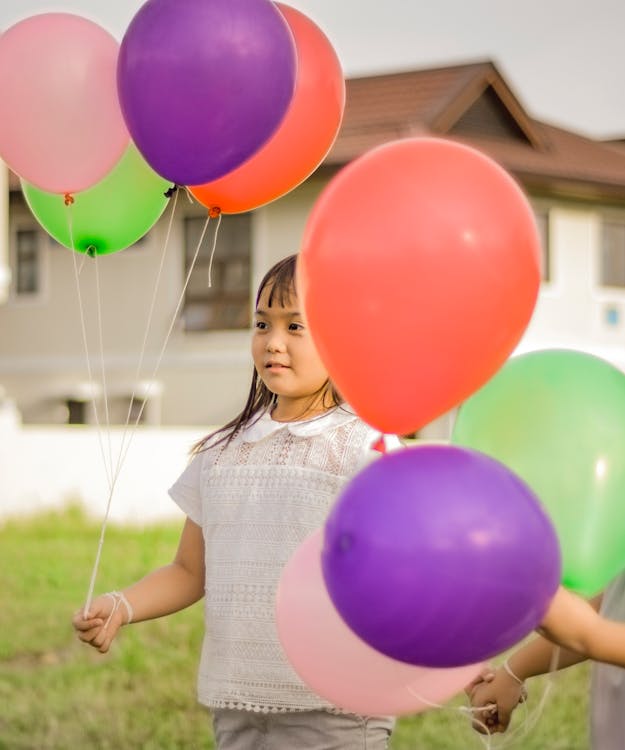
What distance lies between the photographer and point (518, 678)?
2.16 meters

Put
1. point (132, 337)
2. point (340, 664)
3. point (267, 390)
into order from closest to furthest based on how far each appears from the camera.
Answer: point (340, 664), point (267, 390), point (132, 337)

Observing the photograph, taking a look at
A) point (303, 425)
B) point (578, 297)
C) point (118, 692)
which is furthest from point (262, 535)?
point (578, 297)

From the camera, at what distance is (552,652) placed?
212 centimetres

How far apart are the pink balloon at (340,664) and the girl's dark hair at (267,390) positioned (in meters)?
0.69

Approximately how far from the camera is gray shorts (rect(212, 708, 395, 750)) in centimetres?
226

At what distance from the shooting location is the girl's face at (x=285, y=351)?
7.76ft

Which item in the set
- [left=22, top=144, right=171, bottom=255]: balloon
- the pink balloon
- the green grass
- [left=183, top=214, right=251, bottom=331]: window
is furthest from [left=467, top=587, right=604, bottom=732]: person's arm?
[left=183, top=214, right=251, bottom=331]: window

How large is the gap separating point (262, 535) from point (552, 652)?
56 cm

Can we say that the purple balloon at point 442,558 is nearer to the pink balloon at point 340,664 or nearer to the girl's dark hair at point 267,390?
the pink balloon at point 340,664

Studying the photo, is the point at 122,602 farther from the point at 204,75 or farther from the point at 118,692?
the point at 118,692

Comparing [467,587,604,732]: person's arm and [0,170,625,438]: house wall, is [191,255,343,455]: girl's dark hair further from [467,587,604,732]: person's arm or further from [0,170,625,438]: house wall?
[0,170,625,438]: house wall

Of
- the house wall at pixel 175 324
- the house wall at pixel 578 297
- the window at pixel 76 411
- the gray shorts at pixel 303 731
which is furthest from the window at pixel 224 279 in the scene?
the gray shorts at pixel 303 731

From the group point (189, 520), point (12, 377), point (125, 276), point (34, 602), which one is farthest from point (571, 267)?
point (189, 520)

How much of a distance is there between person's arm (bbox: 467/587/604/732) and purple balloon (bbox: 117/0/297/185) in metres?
0.98
